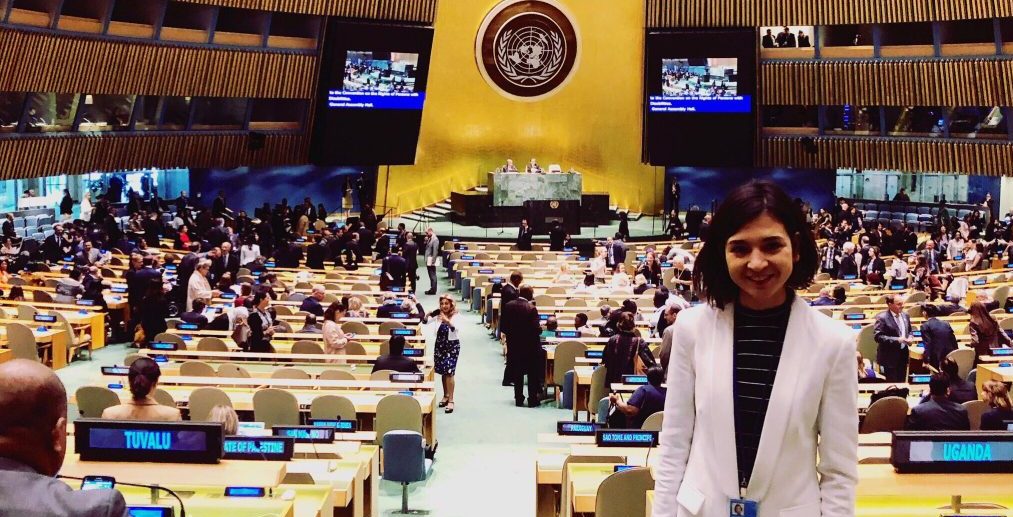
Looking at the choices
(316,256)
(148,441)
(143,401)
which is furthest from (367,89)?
(148,441)

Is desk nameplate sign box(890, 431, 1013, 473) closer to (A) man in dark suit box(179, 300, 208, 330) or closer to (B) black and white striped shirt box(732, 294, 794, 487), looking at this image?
(B) black and white striped shirt box(732, 294, 794, 487)

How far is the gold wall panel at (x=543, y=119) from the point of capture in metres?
31.8

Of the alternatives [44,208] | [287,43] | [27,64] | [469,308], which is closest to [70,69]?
[27,64]

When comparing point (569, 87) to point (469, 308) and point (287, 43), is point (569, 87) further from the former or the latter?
point (469, 308)

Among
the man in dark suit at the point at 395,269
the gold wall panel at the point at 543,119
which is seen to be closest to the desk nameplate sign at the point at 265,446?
the man in dark suit at the point at 395,269

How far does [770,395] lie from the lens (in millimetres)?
2744

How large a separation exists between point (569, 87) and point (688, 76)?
18.0ft

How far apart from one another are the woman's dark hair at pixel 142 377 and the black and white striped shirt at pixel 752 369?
4.59 meters

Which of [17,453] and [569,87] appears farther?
[569,87]

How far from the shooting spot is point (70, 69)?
75.4 ft

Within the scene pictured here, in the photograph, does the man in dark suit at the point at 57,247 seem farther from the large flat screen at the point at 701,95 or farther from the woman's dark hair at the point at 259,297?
the large flat screen at the point at 701,95

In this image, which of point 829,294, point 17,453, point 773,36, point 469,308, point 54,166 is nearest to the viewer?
point 17,453

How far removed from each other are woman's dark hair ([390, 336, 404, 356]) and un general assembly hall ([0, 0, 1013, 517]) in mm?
181

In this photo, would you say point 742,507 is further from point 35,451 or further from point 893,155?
point 893,155
